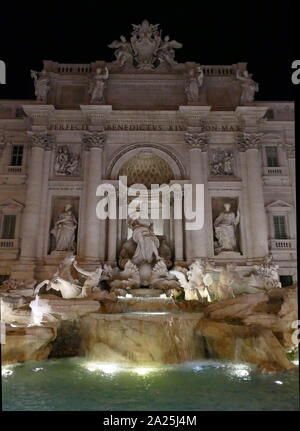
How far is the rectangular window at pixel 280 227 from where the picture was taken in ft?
61.9

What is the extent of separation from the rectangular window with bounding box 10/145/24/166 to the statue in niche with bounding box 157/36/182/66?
10248mm

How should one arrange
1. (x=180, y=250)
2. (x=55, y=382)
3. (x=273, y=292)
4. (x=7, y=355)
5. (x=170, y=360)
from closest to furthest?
(x=55, y=382) < (x=7, y=355) < (x=170, y=360) < (x=273, y=292) < (x=180, y=250)

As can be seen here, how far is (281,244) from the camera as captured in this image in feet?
60.5

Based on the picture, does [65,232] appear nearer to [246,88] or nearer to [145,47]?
[145,47]

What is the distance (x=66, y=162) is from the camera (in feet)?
63.4

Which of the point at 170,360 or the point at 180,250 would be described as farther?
the point at 180,250

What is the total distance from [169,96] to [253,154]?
6163mm

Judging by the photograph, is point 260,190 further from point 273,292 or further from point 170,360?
point 170,360

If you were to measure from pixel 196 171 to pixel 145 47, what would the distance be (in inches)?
347

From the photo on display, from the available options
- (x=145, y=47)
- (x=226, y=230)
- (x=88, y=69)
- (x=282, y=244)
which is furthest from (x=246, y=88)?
(x=88, y=69)

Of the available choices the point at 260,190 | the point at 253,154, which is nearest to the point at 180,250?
the point at 260,190

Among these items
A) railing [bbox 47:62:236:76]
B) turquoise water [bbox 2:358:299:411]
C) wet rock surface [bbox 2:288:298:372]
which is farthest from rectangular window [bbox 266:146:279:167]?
turquoise water [bbox 2:358:299:411]

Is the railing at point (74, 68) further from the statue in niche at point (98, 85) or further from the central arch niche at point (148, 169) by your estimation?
the central arch niche at point (148, 169)

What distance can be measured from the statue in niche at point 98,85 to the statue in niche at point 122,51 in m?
1.45
